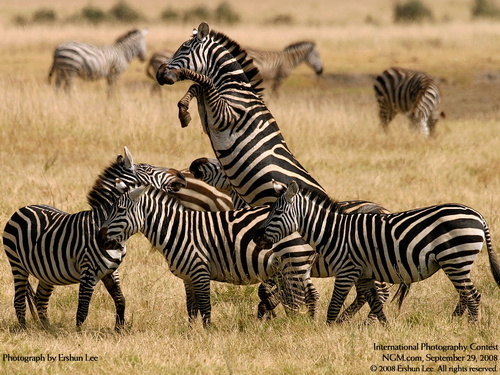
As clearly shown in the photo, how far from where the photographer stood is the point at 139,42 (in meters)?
24.0

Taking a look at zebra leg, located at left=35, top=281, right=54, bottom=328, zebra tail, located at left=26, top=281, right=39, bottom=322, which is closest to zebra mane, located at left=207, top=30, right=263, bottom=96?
zebra leg, located at left=35, top=281, right=54, bottom=328

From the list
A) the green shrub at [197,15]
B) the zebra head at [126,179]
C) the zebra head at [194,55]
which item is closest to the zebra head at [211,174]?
the zebra head at [126,179]

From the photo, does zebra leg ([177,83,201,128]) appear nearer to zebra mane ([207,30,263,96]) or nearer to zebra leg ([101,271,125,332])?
zebra mane ([207,30,263,96])

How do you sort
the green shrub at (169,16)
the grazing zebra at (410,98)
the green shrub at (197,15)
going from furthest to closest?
the green shrub at (169,16) → the green shrub at (197,15) → the grazing zebra at (410,98)

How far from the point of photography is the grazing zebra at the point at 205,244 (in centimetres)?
666

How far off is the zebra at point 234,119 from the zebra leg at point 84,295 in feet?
5.32

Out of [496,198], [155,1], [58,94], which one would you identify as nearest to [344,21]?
[155,1]

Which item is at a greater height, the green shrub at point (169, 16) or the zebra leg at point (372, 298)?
the green shrub at point (169, 16)

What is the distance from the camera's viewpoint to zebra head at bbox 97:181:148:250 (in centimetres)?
649

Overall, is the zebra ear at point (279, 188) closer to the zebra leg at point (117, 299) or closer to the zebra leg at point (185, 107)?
the zebra leg at point (185, 107)

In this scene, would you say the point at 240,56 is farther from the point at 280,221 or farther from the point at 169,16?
the point at 169,16

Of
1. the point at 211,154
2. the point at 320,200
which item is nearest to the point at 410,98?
the point at 211,154

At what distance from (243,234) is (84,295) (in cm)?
137

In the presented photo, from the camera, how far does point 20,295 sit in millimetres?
7031
